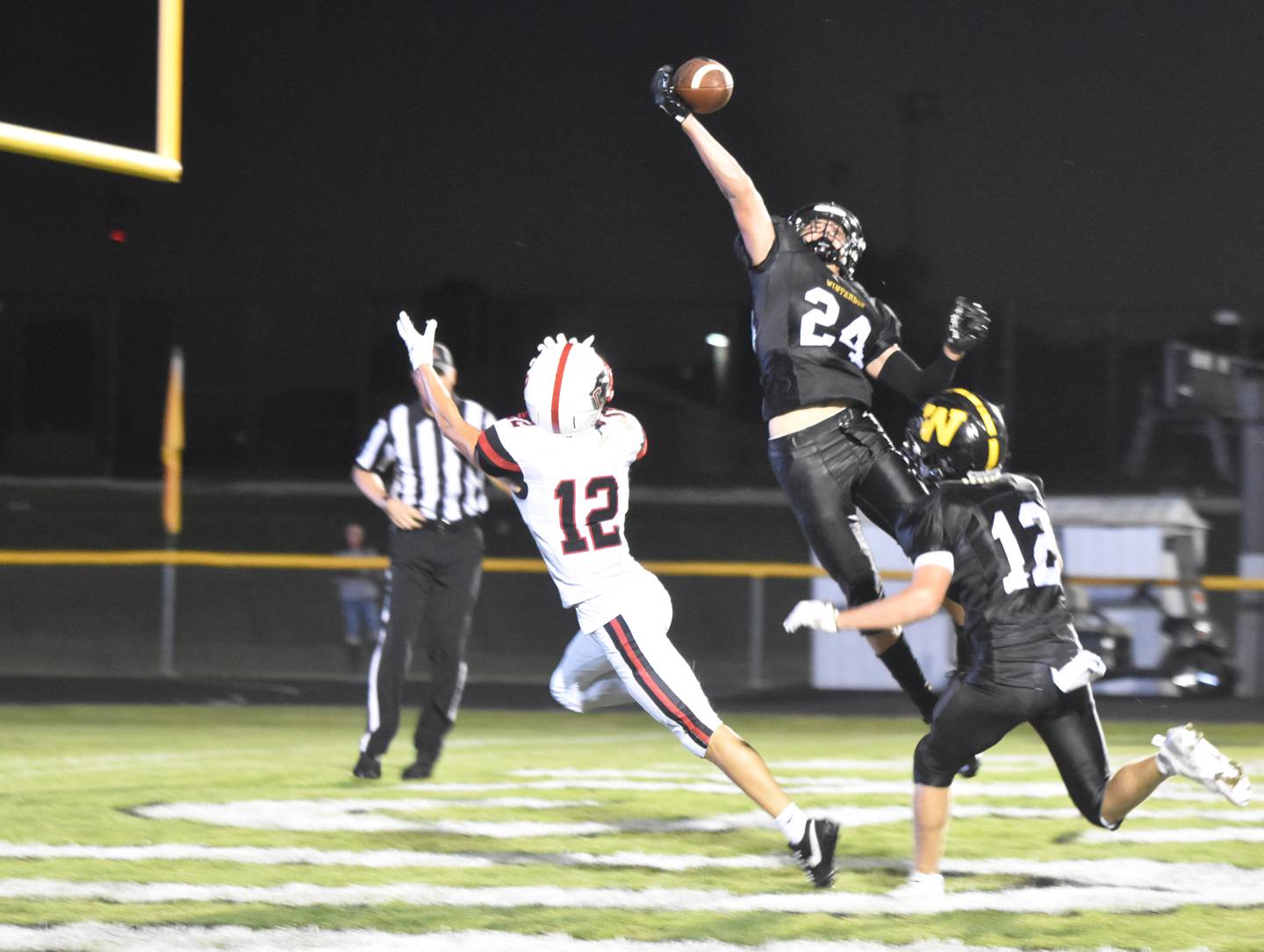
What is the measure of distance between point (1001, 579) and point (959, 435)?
38cm

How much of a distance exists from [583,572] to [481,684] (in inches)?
315

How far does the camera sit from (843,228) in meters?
5.20

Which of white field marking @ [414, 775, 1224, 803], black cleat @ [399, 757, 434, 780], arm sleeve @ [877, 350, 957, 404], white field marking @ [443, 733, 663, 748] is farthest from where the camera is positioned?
white field marking @ [443, 733, 663, 748]

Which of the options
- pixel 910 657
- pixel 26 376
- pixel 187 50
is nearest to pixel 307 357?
pixel 26 376

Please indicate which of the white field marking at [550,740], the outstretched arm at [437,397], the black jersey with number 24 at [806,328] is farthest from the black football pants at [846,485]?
the white field marking at [550,740]

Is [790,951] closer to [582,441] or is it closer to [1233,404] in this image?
[582,441]

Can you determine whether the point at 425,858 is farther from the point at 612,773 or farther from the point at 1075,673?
the point at 612,773

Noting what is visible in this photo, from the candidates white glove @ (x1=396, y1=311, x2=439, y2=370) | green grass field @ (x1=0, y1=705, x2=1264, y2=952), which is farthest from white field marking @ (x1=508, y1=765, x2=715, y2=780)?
white glove @ (x1=396, y1=311, x2=439, y2=370)

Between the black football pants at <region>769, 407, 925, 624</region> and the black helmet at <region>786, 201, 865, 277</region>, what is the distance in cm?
52

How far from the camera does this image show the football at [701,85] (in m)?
4.85

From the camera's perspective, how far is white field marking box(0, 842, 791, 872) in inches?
179

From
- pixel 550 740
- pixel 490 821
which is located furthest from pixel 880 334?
pixel 550 740

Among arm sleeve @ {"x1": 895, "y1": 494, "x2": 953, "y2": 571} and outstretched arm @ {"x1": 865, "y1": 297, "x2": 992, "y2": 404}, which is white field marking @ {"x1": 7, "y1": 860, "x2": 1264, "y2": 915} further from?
outstretched arm @ {"x1": 865, "y1": 297, "x2": 992, "y2": 404}

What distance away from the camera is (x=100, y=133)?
96.8ft
